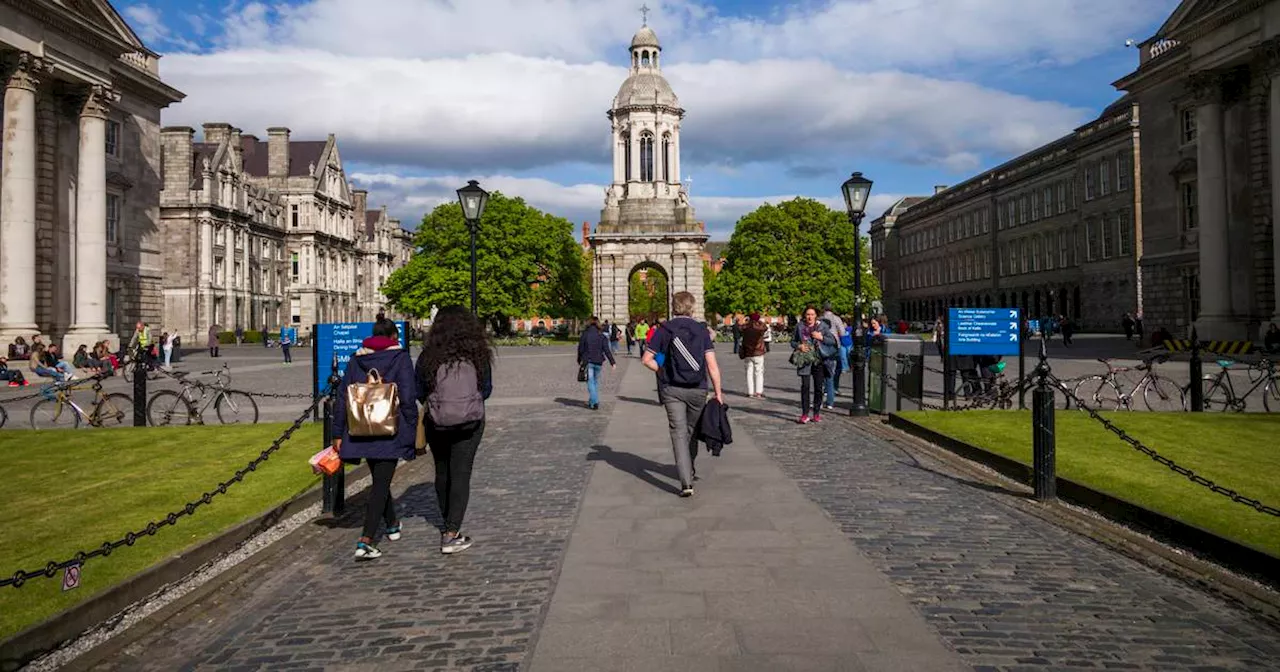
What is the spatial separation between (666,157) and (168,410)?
178 feet

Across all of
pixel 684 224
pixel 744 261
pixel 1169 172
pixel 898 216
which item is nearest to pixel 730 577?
pixel 1169 172

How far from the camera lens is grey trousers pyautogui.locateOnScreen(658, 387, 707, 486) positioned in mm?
8898

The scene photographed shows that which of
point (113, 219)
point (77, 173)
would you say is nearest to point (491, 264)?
point (113, 219)

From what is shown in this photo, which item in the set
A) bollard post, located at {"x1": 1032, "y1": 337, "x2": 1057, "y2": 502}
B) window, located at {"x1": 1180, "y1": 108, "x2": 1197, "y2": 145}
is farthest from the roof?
bollard post, located at {"x1": 1032, "y1": 337, "x2": 1057, "y2": 502}

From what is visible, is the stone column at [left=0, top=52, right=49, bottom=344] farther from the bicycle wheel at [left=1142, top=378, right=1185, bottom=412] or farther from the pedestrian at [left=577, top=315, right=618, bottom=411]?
the bicycle wheel at [left=1142, top=378, right=1185, bottom=412]

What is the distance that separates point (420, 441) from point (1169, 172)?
138 ft

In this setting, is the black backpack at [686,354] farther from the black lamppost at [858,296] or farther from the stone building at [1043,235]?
the stone building at [1043,235]

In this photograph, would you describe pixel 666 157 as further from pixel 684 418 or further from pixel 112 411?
pixel 684 418

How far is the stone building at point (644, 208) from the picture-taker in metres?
65.8

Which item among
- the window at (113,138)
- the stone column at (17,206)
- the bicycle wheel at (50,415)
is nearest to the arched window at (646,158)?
the window at (113,138)

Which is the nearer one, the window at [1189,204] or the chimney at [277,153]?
the window at [1189,204]

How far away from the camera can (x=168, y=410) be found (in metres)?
15.8

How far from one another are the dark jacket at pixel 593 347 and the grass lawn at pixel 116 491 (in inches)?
210

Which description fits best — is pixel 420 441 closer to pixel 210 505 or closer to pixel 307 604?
pixel 307 604
